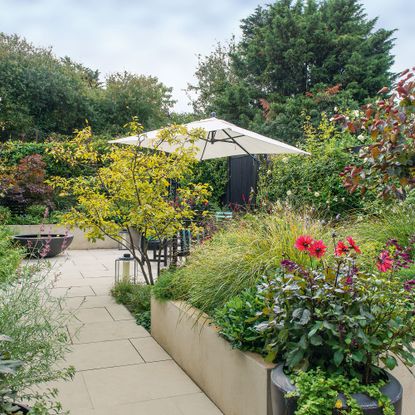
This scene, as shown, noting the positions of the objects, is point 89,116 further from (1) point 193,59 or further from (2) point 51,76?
(1) point 193,59

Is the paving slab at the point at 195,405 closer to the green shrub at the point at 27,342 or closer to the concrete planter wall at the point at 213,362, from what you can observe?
the concrete planter wall at the point at 213,362

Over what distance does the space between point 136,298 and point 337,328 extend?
3084 mm

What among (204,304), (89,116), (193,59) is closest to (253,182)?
(204,304)

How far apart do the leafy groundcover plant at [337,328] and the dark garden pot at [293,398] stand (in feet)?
0.11

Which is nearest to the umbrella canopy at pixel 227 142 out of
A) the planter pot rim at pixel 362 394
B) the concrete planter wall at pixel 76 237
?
the planter pot rim at pixel 362 394

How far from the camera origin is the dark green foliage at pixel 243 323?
2.21 m

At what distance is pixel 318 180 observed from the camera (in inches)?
248

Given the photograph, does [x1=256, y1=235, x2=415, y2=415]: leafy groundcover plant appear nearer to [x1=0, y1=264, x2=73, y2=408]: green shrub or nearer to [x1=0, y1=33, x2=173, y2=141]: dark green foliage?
[x1=0, y1=264, x2=73, y2=408]: green shrub

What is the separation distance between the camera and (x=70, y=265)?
7.16 meters

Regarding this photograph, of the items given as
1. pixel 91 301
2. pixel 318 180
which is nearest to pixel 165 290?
pixel 91 301

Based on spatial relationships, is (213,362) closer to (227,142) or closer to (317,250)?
(317,250)

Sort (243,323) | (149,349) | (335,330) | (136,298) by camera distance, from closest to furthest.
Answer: (335,330), (243,323), (149,349), (136,298)

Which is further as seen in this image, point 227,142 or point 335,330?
point 227,142

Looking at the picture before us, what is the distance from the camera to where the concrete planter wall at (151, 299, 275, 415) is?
6.78 ft
